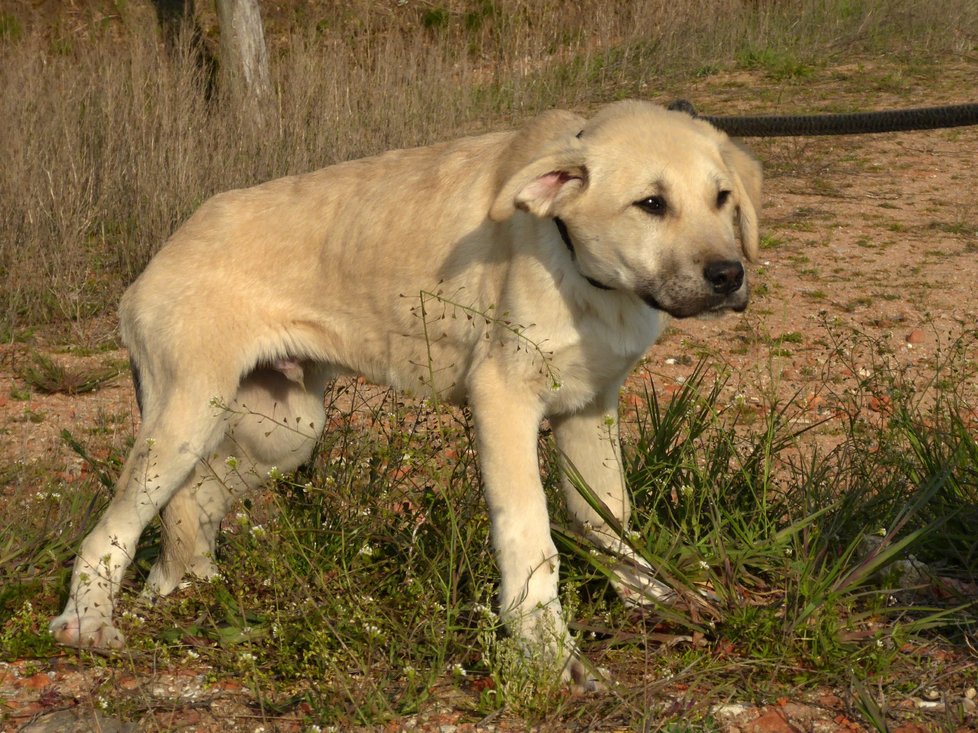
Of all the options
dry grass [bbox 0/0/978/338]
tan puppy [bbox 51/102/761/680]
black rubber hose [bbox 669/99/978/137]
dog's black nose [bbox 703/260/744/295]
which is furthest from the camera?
dry grass [bbox 0/0/978/338]

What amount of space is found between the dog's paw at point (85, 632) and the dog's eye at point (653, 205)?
6.47 feet

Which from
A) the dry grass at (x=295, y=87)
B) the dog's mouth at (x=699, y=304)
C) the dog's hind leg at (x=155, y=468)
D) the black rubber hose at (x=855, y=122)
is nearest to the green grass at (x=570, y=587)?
the dog's hind leg at (x=155, y=468)

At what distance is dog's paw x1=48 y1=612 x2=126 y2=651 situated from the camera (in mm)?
3514

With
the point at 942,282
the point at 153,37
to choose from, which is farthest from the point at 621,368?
the point at 153,37

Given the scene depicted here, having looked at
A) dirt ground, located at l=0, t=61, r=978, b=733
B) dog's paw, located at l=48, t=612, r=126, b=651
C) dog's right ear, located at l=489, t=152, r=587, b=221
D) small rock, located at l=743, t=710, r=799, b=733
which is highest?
dog's right ear, located at l=489, t=152, r=587, b=221

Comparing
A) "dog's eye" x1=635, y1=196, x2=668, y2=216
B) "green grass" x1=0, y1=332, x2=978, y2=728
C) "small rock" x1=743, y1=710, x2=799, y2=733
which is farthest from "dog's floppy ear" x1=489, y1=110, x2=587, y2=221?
"small rock" x1=743, y1=710, x2=799, y2=733

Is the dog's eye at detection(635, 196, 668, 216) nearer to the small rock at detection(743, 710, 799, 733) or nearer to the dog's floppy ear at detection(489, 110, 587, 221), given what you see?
the dog's floppy ear at detection(489, 110, 587, 221)

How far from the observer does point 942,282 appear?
764 cm

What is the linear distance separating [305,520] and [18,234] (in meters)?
5.11

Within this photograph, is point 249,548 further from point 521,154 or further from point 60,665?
point 521,154

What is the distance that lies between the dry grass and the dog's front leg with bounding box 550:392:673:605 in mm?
1031

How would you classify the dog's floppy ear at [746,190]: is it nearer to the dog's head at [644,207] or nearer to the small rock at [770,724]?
the dog's head at [644,207]

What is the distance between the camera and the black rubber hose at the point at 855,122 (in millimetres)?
3502

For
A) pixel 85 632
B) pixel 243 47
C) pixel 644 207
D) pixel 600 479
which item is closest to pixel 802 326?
pixel 600 479
